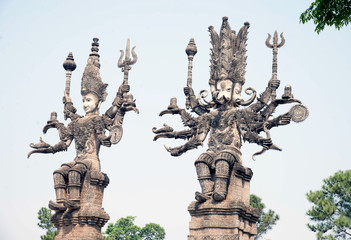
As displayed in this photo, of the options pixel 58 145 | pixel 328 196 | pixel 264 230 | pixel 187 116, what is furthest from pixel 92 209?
pixel 264 230

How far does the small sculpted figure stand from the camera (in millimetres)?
18359

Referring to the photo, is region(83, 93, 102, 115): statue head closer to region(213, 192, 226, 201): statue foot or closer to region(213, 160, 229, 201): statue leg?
region(213, 160, 229, 201): statue leg

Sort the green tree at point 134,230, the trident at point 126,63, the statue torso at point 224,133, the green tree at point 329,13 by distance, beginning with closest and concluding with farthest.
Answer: the green tree at point 329,13
the statue torso at point 224,133
the trident at point 126,63
the green tree at point 134,230

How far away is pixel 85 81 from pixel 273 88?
509cm

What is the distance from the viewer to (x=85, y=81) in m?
19.4

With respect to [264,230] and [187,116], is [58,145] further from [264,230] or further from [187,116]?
[264,230]

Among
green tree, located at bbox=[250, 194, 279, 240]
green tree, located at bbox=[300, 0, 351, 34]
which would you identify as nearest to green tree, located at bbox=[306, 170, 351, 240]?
green tree, located at bbox=[250, 194, 279, 240]

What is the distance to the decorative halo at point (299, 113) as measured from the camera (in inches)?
642

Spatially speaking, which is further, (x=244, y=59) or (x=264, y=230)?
(x=264, y=230)

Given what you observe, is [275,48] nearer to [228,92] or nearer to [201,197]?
[228,92]

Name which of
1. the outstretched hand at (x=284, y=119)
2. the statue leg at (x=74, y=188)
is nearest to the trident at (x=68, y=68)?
the statue leg at (x=74, y=188)

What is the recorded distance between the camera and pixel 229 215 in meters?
16.4

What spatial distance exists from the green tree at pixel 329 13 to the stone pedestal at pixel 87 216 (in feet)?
27.8

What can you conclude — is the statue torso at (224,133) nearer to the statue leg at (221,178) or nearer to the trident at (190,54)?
the statue leg at (221,178)
